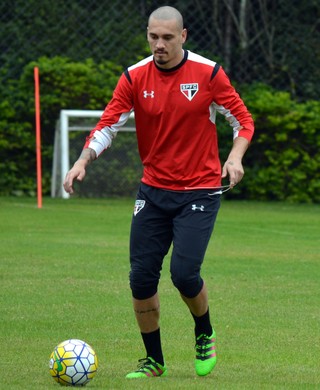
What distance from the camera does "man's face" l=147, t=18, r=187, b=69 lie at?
21.4 feet

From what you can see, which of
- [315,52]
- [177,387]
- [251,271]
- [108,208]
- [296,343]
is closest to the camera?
[177,387]

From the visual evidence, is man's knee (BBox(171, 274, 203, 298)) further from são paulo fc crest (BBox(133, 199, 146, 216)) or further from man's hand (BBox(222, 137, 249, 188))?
man's hand (BBox(222, 137, 249, 188))

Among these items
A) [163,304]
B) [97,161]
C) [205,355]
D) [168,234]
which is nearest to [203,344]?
[205,355]

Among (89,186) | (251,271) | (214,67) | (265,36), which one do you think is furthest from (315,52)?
(214,67)

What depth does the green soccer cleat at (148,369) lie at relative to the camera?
677 cm

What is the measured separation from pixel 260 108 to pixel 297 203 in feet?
6.65

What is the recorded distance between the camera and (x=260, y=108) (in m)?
21.8

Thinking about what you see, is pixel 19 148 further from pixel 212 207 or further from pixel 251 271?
pixel 212 207

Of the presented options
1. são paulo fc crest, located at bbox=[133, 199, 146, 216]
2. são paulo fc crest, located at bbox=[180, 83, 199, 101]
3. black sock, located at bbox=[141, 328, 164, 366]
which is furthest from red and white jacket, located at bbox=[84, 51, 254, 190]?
black sock, located at bbox=[141, 328, 164, 366]

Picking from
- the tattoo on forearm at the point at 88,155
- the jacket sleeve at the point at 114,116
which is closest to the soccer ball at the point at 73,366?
the tattoo on forearm at the point at 88,155

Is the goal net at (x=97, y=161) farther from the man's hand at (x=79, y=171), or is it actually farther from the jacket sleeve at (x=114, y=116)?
the man's hand at (x=79, y=171)

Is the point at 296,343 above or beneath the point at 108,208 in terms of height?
above

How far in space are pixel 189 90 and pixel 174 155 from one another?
41cm

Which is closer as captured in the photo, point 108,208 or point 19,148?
point 108,208
